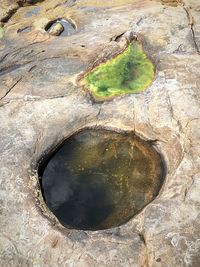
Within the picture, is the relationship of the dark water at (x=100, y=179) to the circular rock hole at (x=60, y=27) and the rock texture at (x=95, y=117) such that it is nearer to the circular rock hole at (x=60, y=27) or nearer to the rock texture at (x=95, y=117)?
the rock texture at (x=95, y=117)

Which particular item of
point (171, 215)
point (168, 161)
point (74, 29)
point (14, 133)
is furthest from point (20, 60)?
point (171, 215)

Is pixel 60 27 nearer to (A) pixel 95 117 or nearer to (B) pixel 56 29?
(B) pixel 56 29

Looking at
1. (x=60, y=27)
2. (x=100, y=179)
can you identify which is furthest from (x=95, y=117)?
(x=60, y=27)

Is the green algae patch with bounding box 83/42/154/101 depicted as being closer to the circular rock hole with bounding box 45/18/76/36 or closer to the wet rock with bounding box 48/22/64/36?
the circular rock hole with bounding box 45/18/76/36

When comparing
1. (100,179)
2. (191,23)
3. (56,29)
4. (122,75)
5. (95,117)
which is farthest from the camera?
(56,29)

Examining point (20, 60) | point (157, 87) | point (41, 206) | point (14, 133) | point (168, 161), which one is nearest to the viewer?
point (41, 206)

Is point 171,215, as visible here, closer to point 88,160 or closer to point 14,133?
point 88,160

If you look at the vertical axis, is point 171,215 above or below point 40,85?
below
